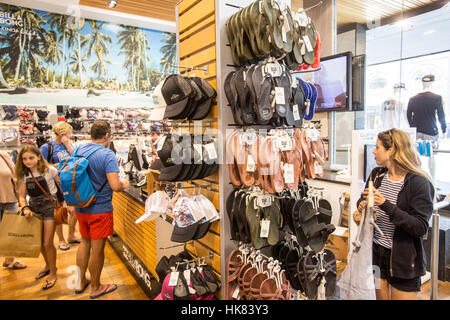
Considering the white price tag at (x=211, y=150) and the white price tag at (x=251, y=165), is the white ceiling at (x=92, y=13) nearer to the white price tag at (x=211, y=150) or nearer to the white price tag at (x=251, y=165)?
the white price tag at (x=211, y=150)

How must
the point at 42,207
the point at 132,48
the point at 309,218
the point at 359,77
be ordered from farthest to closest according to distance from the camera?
the point at 132,48 < the point at 359,77 < the point at 42,207 < the point at 309,218

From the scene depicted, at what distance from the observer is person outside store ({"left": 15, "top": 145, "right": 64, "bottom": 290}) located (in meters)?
2.92

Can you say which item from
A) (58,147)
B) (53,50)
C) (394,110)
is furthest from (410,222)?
(53,50)

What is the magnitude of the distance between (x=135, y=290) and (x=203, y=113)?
7.13 feet

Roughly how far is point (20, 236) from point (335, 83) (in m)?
3.94

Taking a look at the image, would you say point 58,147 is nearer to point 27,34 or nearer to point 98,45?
point 27,34

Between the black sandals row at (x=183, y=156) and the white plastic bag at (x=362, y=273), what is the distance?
3.62ft

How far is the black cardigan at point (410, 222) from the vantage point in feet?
5.68

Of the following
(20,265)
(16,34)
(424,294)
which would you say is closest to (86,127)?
(16,34)

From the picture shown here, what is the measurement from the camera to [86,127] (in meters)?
6.12

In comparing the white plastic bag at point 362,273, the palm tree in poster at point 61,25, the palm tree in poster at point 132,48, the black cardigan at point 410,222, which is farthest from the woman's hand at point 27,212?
the palm tree in poster at point 132,48

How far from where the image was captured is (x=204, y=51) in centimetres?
215

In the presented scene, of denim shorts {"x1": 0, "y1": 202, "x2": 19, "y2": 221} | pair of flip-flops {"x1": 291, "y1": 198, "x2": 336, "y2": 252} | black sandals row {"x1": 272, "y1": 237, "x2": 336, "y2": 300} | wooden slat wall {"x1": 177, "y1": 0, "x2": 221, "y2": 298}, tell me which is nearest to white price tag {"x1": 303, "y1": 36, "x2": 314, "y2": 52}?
wooden slat wall {"x1": 177, "y1": 0, "x2": 221, "y2": 298}
